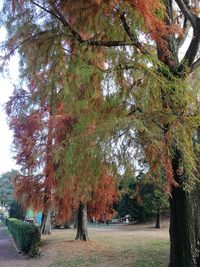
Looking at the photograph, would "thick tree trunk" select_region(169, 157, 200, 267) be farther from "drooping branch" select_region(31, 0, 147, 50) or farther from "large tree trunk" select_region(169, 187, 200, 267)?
"drooping branch" select_region(31, 0, 147, 50)

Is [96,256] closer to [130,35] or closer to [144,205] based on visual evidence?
[130,35]

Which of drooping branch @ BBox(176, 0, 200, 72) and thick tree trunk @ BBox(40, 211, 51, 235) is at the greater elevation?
drooping branch @ BBox(176, 0, 200, 72)

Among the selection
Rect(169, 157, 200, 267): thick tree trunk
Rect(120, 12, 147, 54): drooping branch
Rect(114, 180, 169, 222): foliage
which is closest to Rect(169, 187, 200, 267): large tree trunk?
Rect(169, 157, 200, 267): thick tree trunk

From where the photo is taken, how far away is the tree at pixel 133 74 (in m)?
6.15

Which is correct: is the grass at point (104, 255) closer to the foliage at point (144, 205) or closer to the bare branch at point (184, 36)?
the bare branch at point (184, 36)

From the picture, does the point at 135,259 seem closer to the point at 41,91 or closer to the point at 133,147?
the point at 41,91

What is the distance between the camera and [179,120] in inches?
244

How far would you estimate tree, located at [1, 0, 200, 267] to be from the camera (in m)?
6.15

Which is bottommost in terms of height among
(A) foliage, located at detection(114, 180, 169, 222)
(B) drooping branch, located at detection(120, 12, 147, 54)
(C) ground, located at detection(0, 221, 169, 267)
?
(C) ground, located at detection(0, 221, 169, 267)

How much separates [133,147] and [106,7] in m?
2.36

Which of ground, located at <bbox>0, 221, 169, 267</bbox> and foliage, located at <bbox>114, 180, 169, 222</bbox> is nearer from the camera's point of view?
ground, located at <bbox>0, 221, 169, 267</bbox>

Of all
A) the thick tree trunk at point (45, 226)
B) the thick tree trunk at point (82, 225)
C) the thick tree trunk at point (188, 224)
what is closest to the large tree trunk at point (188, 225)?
the thick tree trunk at point (188, 224)

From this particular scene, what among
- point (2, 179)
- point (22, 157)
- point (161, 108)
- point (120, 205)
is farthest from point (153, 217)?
point (2, 179)

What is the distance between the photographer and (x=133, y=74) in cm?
669
